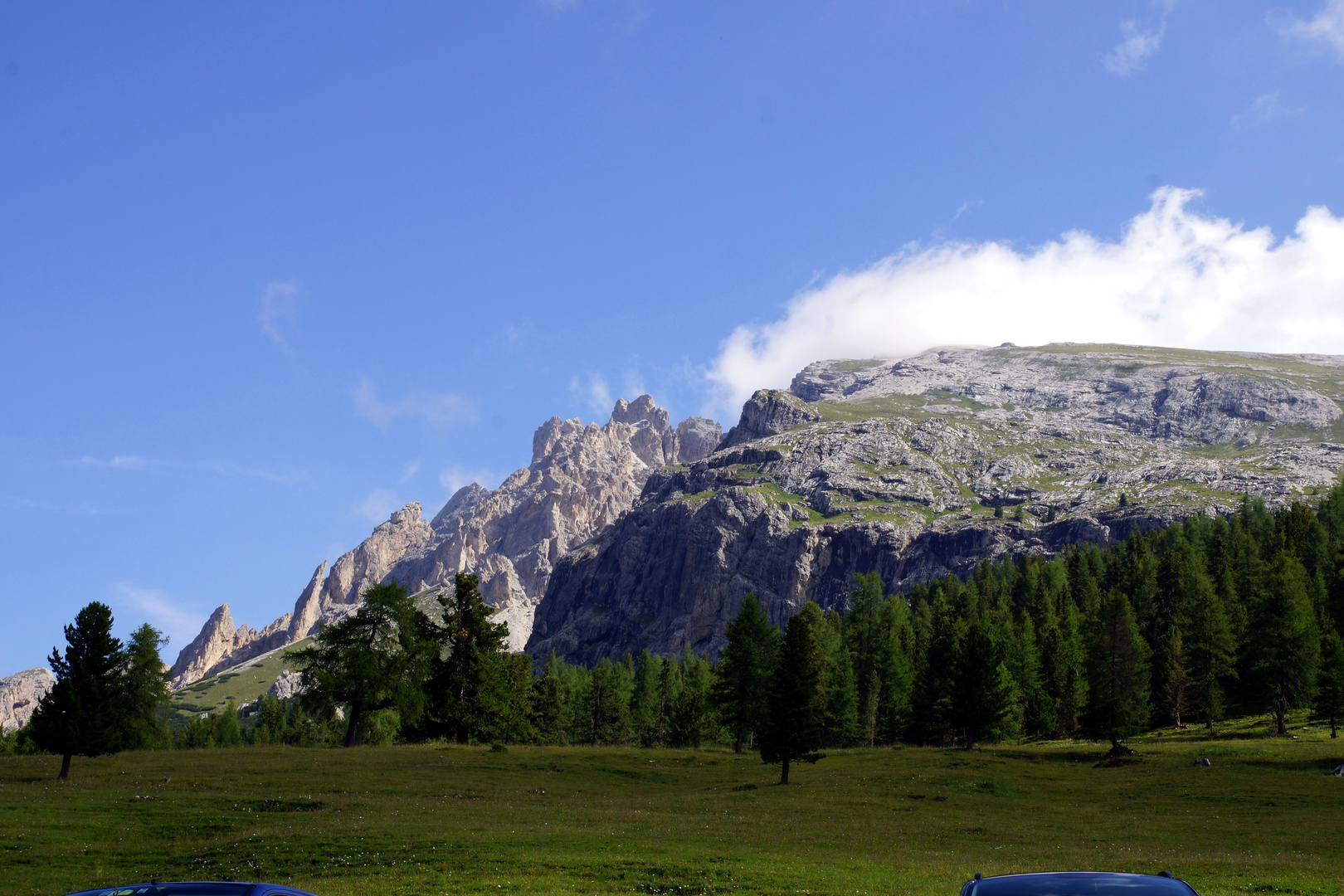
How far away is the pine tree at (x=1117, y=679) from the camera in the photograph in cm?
7219

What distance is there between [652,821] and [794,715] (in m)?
23.0

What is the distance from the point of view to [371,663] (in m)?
71.4

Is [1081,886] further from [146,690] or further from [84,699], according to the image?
[146,690]

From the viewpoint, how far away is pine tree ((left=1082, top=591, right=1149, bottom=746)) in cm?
7219

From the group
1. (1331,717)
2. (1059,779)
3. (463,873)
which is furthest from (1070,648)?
(463,873)

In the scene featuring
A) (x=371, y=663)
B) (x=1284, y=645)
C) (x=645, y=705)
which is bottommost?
(x=645, y=705)

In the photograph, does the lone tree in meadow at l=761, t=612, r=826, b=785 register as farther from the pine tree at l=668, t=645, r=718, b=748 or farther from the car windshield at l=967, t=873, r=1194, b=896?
the car windshield at l=967, t=873, r=1194, b=896

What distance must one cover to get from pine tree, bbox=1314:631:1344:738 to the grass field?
4.63 m

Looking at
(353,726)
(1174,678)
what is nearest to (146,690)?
(353,726)

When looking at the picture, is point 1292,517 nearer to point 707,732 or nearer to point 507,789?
point 707,732

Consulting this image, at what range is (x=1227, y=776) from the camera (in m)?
57.9

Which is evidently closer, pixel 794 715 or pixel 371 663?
pixel 794 715

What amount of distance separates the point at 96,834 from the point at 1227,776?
215 feet

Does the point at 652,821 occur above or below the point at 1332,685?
below
